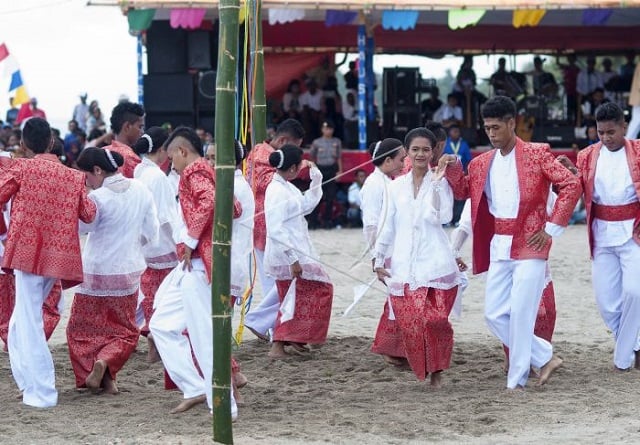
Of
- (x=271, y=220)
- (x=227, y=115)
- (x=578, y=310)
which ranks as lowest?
(x=578, y=310)

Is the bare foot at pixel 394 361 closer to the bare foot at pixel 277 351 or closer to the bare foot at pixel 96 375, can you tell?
the bare foot at pixel 277 351

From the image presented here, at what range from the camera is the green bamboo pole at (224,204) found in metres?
6.11

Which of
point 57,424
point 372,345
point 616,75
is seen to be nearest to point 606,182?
point 372,345

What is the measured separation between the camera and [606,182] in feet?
27.7

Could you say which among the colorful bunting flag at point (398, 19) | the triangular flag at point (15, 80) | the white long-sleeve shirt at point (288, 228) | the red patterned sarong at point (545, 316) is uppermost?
the colorful bunting flag at point (398, 19)

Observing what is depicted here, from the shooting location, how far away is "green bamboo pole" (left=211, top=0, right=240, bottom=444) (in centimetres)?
611

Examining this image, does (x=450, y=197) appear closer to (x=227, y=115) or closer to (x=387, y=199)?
(x=387, y=199)

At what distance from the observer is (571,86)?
23.0 m

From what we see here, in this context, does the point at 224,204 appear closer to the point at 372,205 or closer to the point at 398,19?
the point at 372,205

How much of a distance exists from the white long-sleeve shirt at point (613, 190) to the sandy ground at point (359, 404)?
919 mm

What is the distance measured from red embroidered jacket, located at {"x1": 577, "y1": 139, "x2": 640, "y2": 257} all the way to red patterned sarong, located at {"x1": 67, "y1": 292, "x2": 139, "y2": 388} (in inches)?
123

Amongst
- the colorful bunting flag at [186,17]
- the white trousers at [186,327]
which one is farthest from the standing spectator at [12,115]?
the white trousers at [186,327]

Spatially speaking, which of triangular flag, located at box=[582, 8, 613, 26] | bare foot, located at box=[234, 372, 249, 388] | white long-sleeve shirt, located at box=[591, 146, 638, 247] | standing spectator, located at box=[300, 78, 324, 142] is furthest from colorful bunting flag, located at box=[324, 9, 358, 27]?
bare foot, located at box=[234, 372, 249, 388]

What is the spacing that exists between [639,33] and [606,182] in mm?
15745
